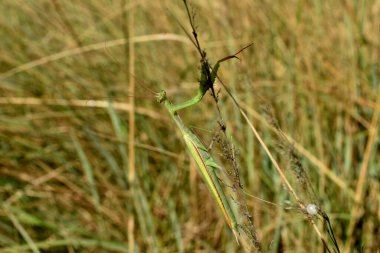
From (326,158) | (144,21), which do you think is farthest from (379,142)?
(144,21)

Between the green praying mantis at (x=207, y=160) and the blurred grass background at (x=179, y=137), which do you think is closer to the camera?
the green praying mantis at (x=207, y=160)

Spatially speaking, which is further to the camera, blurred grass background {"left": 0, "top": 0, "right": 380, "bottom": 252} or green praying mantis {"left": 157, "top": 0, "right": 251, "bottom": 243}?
blurred grass background {"left": 0, "top": 0, "right": 380, "bottom": 252}

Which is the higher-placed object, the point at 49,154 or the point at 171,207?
the point at 49,154

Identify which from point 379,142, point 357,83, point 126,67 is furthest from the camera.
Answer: point 126,67

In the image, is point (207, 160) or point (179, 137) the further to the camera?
point (179, 137)

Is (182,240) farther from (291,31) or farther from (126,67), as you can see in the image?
(291,31)

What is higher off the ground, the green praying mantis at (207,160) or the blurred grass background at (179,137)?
the blurred grass background at (179,137)

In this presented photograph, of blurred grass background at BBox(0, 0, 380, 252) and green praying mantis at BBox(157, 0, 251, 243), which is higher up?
blurred grass background at BBox(0, 0, 380, 252)

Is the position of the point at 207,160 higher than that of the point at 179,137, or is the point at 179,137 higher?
the point at 179,137
